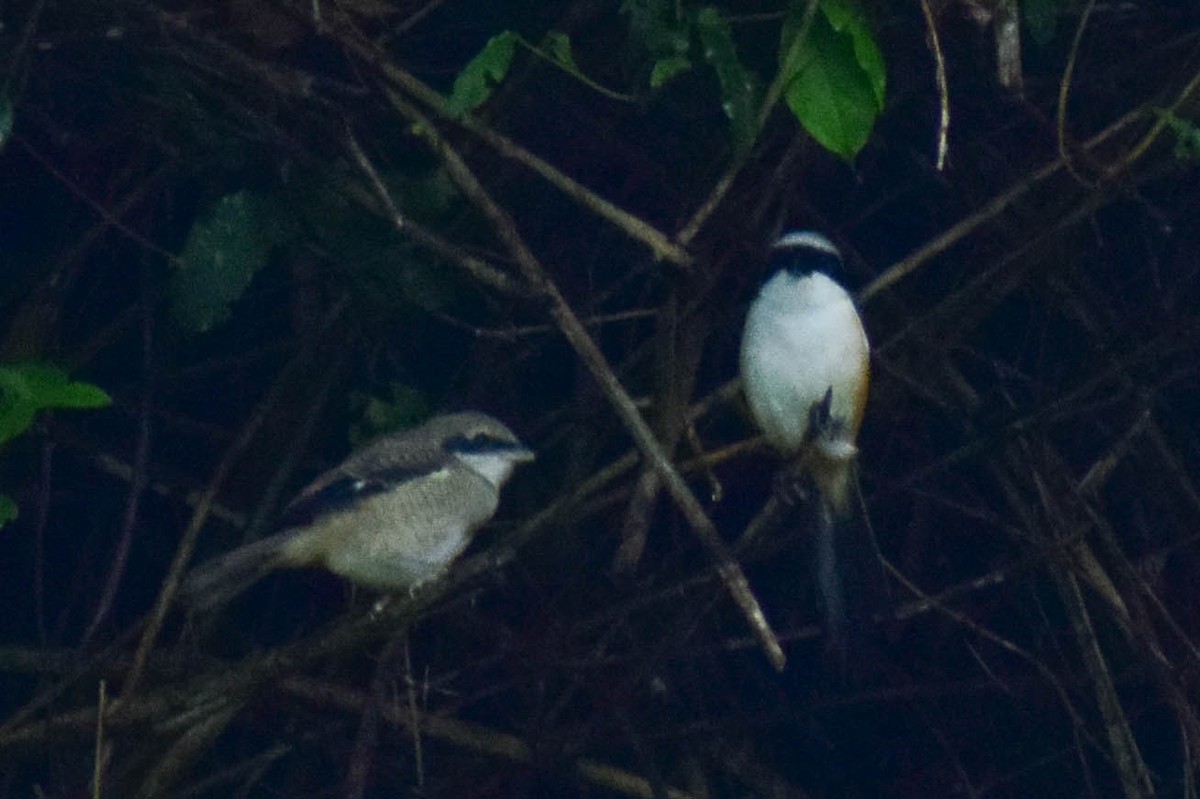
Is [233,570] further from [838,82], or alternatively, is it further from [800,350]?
[838,82]

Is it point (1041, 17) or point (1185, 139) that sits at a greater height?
point (1041, 17)

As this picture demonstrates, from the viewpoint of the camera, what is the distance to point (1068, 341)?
516cm

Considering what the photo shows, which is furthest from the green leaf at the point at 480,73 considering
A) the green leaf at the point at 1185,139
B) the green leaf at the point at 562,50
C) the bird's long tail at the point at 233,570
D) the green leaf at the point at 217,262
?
the green leaf at the point at 1185,139

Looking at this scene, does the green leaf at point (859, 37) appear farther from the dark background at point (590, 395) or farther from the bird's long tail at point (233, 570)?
the bird's long tail at point (233, 570)

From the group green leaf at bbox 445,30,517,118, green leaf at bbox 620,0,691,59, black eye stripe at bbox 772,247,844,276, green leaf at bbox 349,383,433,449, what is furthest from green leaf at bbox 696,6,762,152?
green leaf at bbox 349,383,433,449

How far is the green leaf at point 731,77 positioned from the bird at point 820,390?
31 cm

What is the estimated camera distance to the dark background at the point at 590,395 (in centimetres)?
479

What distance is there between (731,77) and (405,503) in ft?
4.10

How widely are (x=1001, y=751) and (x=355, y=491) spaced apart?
5.89 feet

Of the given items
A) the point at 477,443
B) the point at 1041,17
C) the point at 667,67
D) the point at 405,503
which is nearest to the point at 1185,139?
the point at 1041,17

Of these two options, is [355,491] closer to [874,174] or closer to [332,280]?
[332,280]

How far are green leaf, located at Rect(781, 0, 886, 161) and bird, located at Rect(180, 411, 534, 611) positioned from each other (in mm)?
1126

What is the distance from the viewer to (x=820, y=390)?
179 inches

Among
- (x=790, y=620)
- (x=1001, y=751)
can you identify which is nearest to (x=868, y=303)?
(x=790, y=620)
